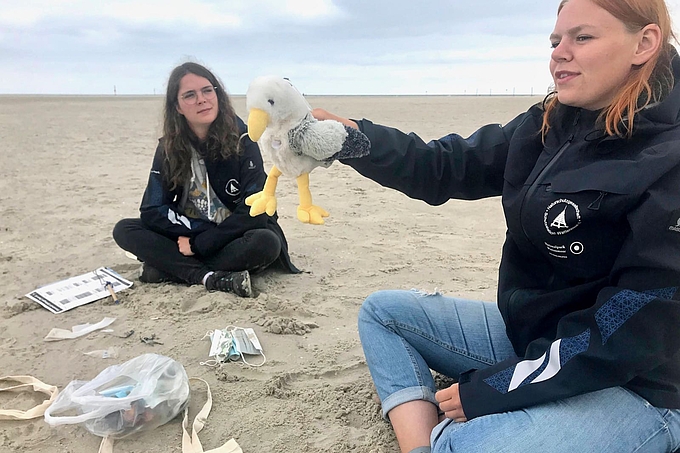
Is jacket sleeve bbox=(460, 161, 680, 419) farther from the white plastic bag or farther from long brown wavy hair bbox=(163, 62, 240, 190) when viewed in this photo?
long brown wavy hair bbox=(163, 62, 240, 190)

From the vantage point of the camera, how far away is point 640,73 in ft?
4.68

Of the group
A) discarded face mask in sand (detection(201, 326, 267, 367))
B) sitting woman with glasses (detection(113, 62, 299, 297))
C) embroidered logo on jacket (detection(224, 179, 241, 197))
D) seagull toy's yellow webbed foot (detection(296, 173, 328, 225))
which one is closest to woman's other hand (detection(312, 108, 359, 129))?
seagull toy's yellow webbed foot (detection(296, 173, 328, 225))

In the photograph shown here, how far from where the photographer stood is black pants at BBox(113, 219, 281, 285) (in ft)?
10.4

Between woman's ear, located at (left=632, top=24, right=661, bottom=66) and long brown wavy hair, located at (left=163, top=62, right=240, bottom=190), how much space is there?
7.31 ft

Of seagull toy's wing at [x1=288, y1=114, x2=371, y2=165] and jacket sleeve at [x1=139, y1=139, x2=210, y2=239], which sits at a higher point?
seagull toy's wing at [x1=288, y1=114, x2=371, y2=165]

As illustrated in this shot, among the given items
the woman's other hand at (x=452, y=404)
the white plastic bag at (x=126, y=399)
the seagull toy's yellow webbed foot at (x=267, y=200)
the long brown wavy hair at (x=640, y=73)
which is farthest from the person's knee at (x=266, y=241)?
the long brown wavy hair at (x=640, y=73)

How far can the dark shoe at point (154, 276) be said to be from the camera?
3.27 meters

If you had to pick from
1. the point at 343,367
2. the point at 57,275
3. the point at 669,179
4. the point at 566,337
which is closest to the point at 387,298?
the point at 343,367

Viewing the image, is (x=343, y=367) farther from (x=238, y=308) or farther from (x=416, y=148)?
(x=416, y=148)

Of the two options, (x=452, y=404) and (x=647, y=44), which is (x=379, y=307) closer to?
(x=452, y=404)

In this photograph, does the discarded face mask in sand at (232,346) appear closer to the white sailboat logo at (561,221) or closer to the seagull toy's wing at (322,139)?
the seagull toy's wing at (322,139)

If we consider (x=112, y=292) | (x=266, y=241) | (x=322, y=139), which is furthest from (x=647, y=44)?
(x=112, y=292)

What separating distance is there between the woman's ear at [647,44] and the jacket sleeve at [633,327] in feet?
1.06

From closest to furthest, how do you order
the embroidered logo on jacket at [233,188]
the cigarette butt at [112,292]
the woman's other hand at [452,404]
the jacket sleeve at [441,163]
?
the woman's other hand at [452,404] → the jacket sleeve at [441,163] → the cigarette butt at [112,292] → the embroidered logo on jacket at [233,188]
